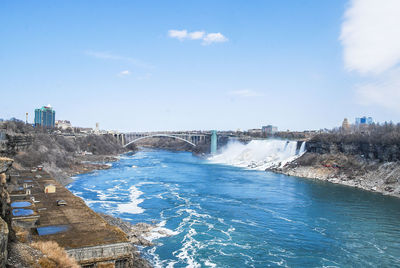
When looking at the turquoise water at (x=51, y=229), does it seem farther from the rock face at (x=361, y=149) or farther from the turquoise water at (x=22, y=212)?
the rock face at (x=361, y=149)

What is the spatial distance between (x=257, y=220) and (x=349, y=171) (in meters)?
17.6

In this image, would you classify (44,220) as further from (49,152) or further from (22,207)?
(49,152)

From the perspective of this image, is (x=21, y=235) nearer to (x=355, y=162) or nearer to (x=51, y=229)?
(x=51, y=229)

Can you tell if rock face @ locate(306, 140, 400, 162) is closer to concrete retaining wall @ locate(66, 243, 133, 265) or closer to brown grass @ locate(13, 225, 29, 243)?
concrete retaining wall @ locate(66, 243, 133, 265)

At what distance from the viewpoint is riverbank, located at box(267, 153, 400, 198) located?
24469mm

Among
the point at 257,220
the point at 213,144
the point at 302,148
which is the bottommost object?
the point at 257,220

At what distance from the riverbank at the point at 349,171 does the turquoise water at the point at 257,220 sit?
1.95 m

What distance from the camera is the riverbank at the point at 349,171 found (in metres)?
24.5

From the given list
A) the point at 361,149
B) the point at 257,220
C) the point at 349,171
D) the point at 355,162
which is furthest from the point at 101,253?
the point at 361,149

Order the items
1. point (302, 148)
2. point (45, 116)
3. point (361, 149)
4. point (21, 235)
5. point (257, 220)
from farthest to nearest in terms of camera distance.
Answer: point (45, 116)
point (302, 148)
point (361, 149)
point (257, 220)
point (21, 235)

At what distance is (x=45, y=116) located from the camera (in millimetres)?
94938

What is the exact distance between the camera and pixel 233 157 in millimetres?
50344

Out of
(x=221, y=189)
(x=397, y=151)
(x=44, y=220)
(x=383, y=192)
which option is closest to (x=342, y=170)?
(x=397, y=151)

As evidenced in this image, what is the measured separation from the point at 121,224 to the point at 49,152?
24.7 metres
